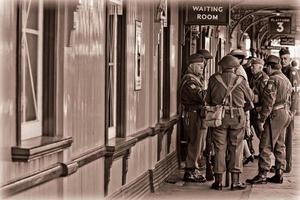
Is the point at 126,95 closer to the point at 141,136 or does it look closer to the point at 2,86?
the point at 141,136

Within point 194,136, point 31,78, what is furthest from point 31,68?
point 194,136

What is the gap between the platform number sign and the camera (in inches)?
1093

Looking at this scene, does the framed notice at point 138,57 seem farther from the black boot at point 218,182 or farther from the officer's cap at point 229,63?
the black boot at point 218,182

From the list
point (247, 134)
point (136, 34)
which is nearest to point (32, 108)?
point (136, 34)

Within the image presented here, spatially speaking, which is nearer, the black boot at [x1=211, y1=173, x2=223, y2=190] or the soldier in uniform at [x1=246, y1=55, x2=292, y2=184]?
the black boot at [x1=211, y1=173, x2=223, y2=190]

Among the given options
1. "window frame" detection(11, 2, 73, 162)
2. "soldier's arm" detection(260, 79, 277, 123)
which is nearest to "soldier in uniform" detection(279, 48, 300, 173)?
"soldier's arm" detection(260, 79, 277, 123)

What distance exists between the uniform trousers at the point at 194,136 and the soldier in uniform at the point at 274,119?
894mm

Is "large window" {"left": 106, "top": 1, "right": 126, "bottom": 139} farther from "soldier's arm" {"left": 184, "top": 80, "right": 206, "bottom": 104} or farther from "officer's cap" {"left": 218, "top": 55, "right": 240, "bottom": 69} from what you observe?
"soldier's arm" {"left": 184, "top": 80, "right": 206, "bottom": 104}

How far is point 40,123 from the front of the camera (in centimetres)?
564

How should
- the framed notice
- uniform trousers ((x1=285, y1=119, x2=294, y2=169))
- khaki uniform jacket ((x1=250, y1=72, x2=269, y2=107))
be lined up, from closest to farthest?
the framed notice, khaki uniform jacket ((x1=250, y1=72, x2=269, y2=107)), uniform trousers ((x1=285, y1=119, x2=294, y2=169))

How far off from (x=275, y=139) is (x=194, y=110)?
1302 millimetres

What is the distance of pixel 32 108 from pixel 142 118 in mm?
4124

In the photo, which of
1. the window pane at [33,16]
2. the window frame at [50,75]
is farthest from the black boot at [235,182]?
the window pane at [33,16]

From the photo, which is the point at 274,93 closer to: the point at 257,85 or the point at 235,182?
the point at 257,85
